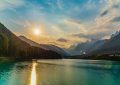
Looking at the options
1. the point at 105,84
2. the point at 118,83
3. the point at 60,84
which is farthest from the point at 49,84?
the point at 118,83

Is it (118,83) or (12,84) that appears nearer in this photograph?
(12,84)

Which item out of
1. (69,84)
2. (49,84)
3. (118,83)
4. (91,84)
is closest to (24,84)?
(49,84)

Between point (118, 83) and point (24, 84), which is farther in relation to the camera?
point (118, 83)

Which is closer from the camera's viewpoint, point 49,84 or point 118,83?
point 49,84

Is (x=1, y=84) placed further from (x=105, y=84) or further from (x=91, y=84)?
(x=105, y=84)

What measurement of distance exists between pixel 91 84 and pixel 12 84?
18.6 m

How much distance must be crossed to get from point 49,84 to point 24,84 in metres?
6.06

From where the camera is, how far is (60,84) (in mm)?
51062

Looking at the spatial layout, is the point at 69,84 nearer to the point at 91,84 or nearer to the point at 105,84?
the point at 91,84

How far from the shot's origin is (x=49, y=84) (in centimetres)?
5178

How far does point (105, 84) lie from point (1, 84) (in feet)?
80.8

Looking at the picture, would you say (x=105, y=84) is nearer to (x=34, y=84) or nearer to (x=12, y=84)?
(x=34, y=84)

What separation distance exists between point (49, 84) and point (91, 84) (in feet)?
33.2

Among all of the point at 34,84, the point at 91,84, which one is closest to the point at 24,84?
the point at 34,84
